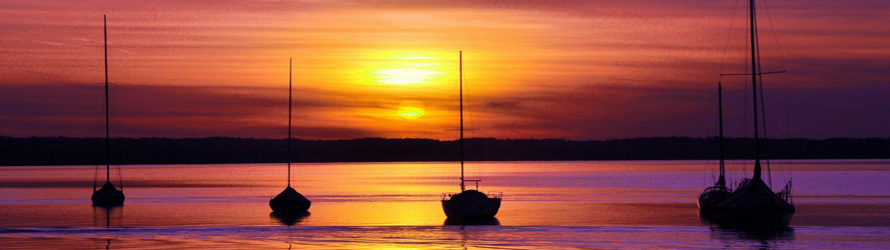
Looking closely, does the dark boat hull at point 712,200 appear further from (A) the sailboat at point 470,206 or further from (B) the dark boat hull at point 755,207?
(A) the sailboat at point 470,206

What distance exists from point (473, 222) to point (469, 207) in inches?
47.4

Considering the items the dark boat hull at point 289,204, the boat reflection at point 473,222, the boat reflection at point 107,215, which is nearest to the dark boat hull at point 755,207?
the boat reflection at point 473,222

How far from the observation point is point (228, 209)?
7988 cm

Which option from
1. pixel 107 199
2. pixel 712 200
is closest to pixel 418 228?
pixel 712 200

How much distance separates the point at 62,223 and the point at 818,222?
140 feet

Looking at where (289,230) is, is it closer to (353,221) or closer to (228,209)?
(353,221)

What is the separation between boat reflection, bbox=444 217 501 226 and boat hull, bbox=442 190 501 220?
0.88 ft

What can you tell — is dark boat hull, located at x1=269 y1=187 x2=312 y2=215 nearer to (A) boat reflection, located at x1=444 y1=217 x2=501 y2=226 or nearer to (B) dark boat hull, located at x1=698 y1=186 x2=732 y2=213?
(A) boat reflection, located at x1=444 y1=217 x2=501 y2=226

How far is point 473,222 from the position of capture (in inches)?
2334

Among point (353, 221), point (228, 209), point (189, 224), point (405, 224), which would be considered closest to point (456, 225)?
point (405, 224)

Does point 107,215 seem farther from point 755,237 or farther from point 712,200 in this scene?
point 755,237

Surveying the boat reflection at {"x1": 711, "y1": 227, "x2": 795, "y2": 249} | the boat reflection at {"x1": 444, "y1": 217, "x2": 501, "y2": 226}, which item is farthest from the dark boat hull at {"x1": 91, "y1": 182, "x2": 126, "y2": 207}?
the boat reflection at {"x1": 711, "y1": 227, "x2": 795, "y2": 249}

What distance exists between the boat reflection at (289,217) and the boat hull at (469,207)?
910 cm

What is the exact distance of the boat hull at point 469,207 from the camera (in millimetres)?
60125
